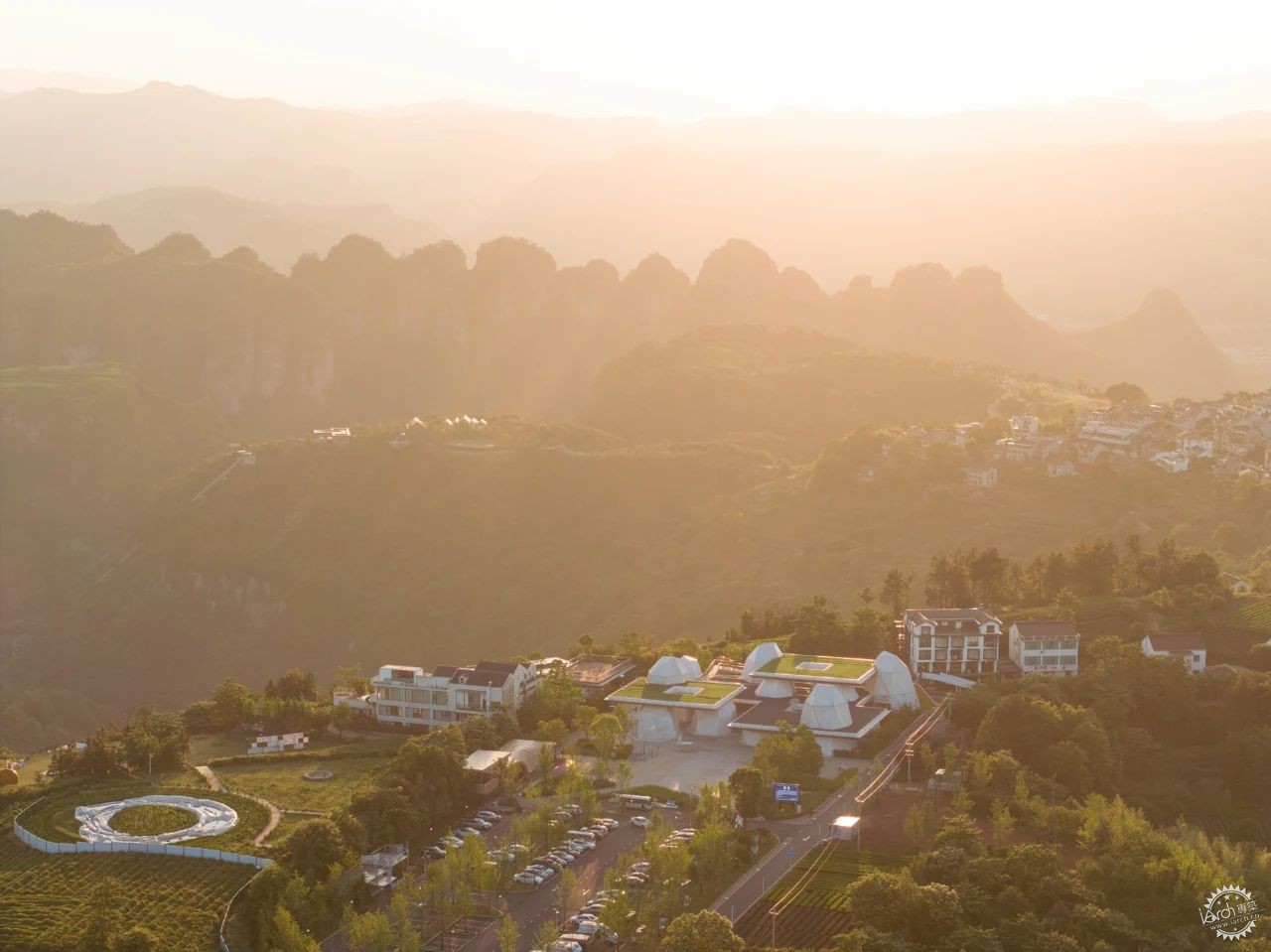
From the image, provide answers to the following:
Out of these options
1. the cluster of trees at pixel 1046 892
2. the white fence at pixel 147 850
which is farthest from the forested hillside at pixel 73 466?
the cluster of trees at pixel 1046 892

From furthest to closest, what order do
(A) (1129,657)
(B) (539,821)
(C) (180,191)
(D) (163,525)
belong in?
(C) (180,191)
(D) (163,525)
(A) (1129,657)
(B) (539,821)

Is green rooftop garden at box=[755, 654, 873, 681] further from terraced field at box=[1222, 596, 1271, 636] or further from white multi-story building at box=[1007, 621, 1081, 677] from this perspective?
terraced field at box=[1222, 596, 1271, 636]

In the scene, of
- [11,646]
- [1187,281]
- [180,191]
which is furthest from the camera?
[180,191]

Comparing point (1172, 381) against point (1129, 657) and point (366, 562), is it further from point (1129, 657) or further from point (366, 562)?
point (1129, 657)

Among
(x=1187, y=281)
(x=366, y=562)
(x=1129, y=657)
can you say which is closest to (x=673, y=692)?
(x=1129, y=657)

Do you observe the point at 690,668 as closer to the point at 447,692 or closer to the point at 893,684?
the point at 893,684
